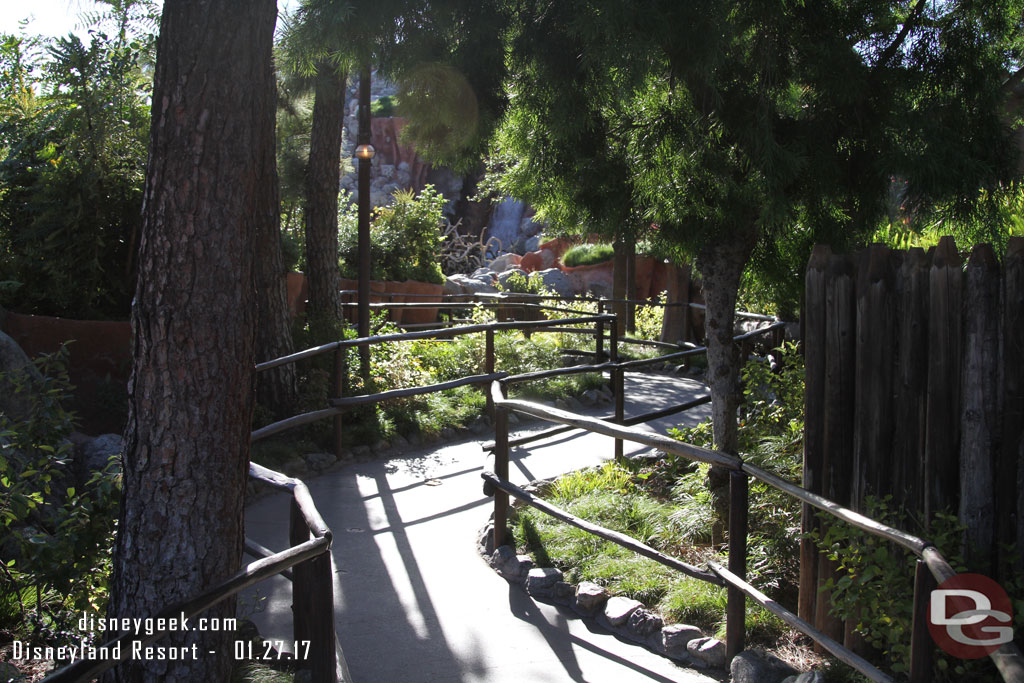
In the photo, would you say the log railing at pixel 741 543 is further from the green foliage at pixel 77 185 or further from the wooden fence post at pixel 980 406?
the green foliage at pixel 77 185

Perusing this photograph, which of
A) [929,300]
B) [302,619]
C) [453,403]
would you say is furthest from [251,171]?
[453,403]

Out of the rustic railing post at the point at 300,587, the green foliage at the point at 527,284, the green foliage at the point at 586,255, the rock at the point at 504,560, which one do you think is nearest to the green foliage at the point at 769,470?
the rock at the point at 504,560

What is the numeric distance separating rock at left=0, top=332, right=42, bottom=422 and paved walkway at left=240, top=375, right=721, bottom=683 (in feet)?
5.30

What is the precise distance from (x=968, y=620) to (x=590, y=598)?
6.37 ft

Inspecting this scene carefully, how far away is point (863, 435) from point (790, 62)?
234 centimetres

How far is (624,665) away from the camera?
12.9ft

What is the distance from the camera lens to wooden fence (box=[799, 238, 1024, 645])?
321cm

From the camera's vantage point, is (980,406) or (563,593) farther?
(563,593)

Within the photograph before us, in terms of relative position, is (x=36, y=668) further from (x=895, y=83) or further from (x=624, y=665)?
(x=895, y=83)

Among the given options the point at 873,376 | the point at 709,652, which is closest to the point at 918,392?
the point at 873,376

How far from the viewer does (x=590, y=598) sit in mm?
4461

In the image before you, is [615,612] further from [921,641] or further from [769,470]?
[921,641]

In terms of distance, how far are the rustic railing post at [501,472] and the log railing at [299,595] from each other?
1.86 m

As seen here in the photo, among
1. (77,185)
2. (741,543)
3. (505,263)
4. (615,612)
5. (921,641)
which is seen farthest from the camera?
(505,263)
